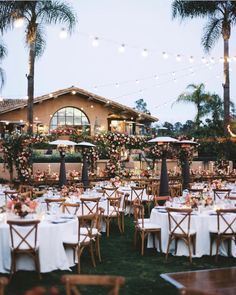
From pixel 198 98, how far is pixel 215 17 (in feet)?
26.9

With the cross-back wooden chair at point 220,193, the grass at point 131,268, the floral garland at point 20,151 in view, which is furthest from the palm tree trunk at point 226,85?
the grass at point 131,268

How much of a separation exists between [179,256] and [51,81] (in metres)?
87.3

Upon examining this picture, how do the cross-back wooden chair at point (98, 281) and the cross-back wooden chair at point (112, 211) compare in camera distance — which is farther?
the cross-back wooden chair at point (112, 211)

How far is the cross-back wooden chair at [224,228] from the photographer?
7264 millimetres

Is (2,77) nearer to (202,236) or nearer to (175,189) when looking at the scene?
(175,189)

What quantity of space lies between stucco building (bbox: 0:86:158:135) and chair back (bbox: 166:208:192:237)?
61.6 ft

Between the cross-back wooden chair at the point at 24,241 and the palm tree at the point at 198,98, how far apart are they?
2285cm

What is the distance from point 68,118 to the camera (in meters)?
27.8

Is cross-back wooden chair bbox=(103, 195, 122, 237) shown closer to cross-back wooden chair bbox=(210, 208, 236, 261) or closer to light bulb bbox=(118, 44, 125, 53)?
cross-back wooden chair bbox=(210, 208, 236, 261)

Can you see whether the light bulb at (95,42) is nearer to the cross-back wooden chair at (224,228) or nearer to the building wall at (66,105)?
the cross-back wooden chair at (224,228)

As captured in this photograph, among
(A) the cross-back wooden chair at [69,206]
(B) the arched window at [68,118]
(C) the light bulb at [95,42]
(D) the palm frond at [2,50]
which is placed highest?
(D) the palm frond at [2,50]

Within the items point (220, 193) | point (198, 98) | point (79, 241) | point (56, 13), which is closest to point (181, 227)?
point (79, 241)

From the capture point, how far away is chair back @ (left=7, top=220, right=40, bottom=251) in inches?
242

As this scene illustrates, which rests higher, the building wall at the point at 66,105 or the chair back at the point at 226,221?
the building wall at the point at 66,105
